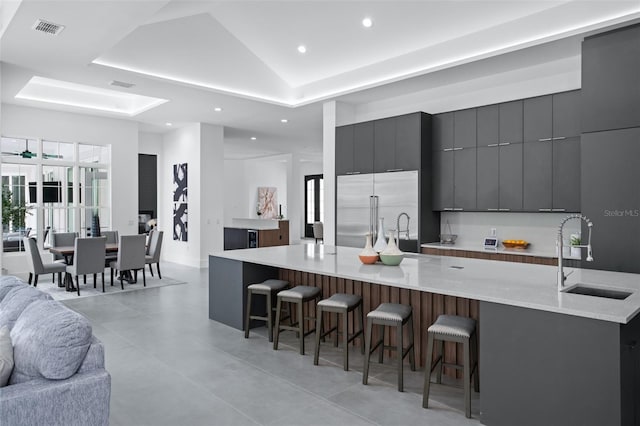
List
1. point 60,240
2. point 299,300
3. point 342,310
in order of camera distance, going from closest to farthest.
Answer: point 342,310
point 299,300
point 60,240

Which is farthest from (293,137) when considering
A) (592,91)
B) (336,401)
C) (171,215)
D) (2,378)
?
(2,378)

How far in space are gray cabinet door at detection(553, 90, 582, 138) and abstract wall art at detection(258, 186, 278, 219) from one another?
39.7 ft

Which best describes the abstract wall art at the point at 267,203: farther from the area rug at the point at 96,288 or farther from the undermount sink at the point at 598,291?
the undermount sink at the point at 598,291

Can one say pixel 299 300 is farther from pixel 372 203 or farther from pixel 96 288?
pixel 96 288

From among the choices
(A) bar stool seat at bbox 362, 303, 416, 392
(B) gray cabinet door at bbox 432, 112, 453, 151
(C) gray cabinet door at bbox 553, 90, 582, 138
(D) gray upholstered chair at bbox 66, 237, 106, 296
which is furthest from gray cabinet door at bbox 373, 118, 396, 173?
(D) gray upholstered chair at bbox 66, 237, 106, 296

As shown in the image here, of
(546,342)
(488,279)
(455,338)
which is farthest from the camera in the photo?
(488,279)

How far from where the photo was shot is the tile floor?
108 inches

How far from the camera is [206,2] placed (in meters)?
4.27

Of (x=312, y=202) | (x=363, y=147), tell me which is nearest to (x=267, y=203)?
(x=312, y=202)

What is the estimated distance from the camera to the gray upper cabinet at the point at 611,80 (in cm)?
391

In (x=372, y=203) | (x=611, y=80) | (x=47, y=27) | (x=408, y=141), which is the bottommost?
(x=372, y=203)

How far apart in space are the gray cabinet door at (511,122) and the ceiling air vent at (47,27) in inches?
195

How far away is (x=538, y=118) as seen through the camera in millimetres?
5051

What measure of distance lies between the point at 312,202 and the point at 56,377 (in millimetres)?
14829
